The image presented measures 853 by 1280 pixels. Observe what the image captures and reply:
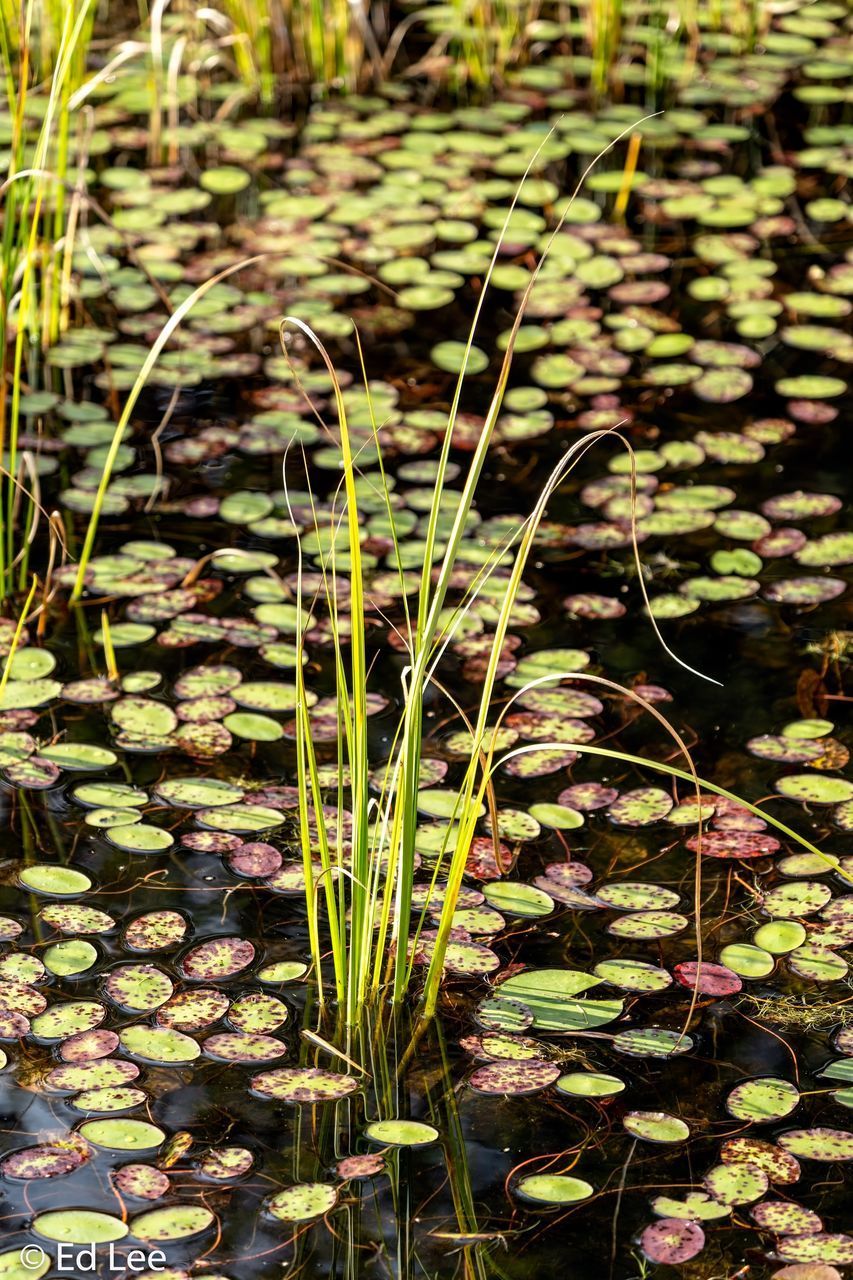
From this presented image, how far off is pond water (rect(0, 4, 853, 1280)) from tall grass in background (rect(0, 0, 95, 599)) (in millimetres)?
71

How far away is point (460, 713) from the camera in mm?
1995

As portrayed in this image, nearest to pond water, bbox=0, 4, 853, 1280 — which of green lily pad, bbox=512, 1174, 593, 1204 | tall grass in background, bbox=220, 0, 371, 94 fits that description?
green lily pad, bbox=512, 1174, 593, 1204

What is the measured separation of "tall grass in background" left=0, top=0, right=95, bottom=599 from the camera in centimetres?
232

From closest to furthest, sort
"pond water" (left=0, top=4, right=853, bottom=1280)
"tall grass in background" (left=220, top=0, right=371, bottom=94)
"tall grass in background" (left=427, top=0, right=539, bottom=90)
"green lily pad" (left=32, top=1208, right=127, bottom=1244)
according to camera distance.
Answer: "green lily pad" (left=32, top=1208, right=127, bottom=1244) → "pond water" (left=0, top=4, right=853, bottom=1280) → "tall grass in background" (left=220, top=0, right=371, bottom=94) → "tall grass in background" (left=427, top=0, right=539, bottom=90)

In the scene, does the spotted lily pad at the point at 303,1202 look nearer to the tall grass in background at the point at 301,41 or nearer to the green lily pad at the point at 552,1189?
the green lily pad at the point at 552,1189

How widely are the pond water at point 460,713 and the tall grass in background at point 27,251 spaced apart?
0.07m

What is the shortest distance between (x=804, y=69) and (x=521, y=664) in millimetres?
2584

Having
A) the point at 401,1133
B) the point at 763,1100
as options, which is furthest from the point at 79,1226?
the point at 763,1100

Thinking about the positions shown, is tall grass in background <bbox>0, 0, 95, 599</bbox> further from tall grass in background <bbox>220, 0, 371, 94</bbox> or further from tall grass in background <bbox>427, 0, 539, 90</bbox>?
tall grass in background <bbox>427, 0, 539, 90</bbox>

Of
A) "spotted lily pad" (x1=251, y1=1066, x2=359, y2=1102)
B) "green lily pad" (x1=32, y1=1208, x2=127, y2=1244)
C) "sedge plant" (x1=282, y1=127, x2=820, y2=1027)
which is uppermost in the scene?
"sedge plant" (x1=282, y1=127, x2=820, y2=1027)

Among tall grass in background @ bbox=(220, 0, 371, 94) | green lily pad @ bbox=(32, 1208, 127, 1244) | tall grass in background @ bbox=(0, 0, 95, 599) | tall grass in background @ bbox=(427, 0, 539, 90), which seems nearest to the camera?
green lily pad @ bbox=(32, 1208, 127, 1244)

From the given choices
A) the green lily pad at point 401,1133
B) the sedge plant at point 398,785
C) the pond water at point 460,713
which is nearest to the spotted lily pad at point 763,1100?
the pond water at point 460,713

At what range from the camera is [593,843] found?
2.08 metres

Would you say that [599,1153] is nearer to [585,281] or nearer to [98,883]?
[98,883]
